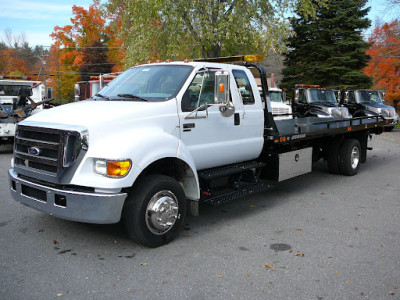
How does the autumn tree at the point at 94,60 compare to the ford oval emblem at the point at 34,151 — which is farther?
the autumn tree at the point at 94,60

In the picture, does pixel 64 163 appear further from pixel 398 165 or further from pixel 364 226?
pixel 398 165

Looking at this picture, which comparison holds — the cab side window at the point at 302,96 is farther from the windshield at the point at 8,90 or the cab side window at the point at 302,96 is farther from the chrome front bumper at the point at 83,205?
the chrome front bumper at the point at 83,205

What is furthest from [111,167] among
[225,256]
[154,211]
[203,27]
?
[203,27]

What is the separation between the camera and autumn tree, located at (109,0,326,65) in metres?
17.5

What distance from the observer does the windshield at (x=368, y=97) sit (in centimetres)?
1947

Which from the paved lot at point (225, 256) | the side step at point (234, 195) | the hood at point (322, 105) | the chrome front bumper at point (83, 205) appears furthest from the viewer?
the hood at point (322, 105)

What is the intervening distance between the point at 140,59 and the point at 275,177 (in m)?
13.5

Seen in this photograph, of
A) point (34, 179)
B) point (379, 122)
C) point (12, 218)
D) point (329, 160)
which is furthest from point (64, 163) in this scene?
point (379, 122)

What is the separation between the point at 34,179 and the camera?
464 centimetres

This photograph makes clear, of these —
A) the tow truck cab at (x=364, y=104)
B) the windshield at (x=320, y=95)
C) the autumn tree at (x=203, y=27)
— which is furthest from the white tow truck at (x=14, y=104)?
the tow truck cab at (x=364, y=104)

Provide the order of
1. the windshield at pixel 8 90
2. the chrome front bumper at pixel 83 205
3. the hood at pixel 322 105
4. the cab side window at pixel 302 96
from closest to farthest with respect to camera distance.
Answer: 1. the chrome front bumper at pixel 83 205
2. the hood at pixel 322 105
3. the cab side window at pixel 302 96
4. the windshield at pixel 8 90

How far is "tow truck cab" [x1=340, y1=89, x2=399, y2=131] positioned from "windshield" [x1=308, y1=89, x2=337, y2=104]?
3202 millimetres

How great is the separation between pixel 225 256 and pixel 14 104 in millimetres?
12058

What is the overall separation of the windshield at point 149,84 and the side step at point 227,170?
3.82 ft
